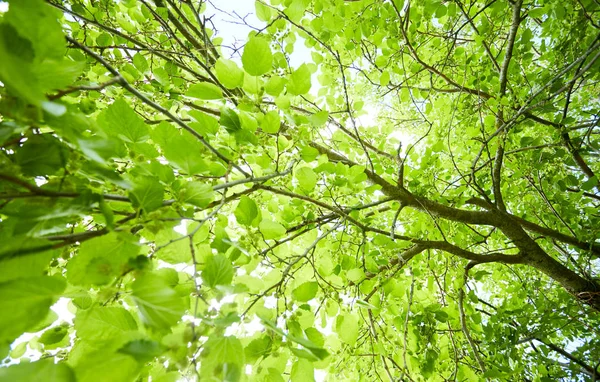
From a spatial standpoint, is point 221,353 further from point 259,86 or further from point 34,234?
point 259,86

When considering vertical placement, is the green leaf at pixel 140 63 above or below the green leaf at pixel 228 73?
above

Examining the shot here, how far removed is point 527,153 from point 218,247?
300 centimetres

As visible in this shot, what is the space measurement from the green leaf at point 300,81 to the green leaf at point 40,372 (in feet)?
2.71

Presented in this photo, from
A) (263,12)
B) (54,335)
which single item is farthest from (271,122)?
(263,12)

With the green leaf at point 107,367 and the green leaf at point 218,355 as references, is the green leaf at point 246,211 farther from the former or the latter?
the green leaf at point 107,367

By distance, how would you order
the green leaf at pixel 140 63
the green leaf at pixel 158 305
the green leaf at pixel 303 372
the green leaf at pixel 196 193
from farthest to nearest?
the green leaf at pixel 140 63
the green leaf at pixel 303 372
the green leaf at pixel 196 193
the green leaf at pixel 158 305

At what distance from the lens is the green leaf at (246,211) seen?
3.24 ft

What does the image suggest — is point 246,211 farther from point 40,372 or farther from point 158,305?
point 40,372

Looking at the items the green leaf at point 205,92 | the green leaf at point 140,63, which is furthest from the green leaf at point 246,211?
the green leaf at point 140,63

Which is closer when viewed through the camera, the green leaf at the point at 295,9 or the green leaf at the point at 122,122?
the green leaf at the point at 122,122

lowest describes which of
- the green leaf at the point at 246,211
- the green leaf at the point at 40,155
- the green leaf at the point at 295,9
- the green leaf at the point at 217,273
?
the green leaf at the point at 217,273

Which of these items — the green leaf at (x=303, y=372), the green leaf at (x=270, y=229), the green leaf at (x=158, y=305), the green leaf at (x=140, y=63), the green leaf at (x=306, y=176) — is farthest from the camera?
the green leaf at (x=140, y=63)

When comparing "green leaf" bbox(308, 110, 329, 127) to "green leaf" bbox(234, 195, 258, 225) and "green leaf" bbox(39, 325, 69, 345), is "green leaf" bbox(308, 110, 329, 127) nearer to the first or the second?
"green leaf" bbox(234, 195, 258, 225)

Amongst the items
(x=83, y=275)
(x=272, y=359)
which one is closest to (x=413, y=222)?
(x=272, y=359)
